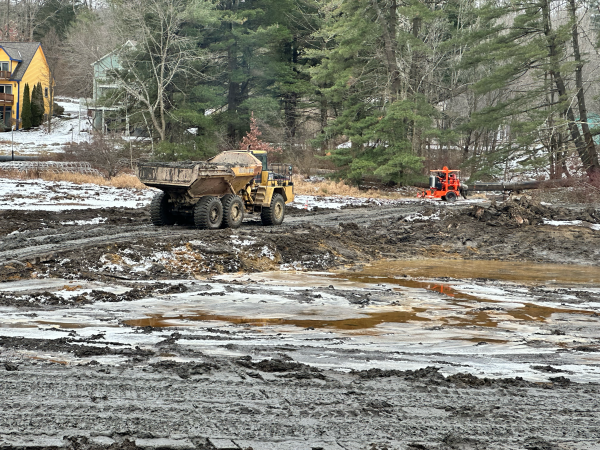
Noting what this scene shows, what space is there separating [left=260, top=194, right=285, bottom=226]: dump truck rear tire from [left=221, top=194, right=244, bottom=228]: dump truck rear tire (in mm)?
1243

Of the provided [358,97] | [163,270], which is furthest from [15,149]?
[163,270]

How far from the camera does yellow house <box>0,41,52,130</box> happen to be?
56562 mm

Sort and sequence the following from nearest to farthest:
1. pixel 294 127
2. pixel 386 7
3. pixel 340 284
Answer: pixel 340 284 < pixel 386 7 < pixel 294 127

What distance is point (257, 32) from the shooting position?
3894 centimetres

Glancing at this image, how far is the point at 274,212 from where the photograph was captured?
18.0 metres

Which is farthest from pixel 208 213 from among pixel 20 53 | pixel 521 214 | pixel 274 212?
pixel 20 53

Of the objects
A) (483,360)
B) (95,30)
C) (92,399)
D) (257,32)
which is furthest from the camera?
(95,30)

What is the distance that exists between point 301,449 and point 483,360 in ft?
10.4

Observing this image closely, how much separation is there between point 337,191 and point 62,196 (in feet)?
43.6

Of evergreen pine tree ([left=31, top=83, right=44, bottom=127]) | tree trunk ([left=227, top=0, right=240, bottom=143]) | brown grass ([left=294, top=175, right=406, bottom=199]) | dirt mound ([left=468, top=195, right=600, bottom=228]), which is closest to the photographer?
dirt mound ([left=468, top=195, right=600, bottom=228])

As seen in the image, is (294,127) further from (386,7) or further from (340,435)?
(340,435)

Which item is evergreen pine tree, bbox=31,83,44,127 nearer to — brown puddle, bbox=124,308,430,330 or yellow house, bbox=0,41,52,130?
yellow house, bbox=0,41,52,130

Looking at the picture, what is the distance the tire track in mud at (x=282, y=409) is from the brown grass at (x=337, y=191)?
2515 cm

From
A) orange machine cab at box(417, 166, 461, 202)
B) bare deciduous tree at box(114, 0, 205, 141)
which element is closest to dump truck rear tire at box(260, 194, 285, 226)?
orange machine cab at box(417, 166, 461, 202)
